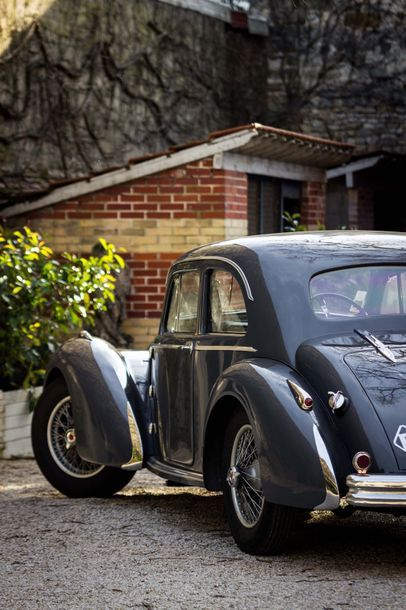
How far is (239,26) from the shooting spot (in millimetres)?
18312

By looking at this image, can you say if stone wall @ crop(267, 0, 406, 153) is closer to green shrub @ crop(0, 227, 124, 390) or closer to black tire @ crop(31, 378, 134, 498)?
green shrub @ crop(0, 227, 124, 390)

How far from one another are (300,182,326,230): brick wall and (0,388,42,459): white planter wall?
6.15 meters

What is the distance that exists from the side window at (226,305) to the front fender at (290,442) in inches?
26.0

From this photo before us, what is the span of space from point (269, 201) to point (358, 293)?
8.50m

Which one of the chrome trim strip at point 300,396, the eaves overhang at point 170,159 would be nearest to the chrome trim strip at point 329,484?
the chrome trim strip at point 300,396

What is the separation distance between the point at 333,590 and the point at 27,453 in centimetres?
540

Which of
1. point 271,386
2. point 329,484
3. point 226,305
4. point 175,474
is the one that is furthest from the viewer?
point 175,474

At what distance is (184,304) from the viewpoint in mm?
7309

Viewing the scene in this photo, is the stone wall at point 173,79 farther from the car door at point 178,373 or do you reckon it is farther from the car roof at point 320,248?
the car roof at point 320,248

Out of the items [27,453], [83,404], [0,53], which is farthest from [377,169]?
[83,404]

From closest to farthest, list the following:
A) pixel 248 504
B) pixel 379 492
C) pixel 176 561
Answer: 1. pixel 379 492
2. pixel 176 561
3. pixel 248 504

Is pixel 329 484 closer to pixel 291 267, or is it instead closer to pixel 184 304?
pixel 291 267

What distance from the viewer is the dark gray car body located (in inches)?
215

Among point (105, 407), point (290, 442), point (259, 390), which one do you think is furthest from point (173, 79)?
point (290, 442)
